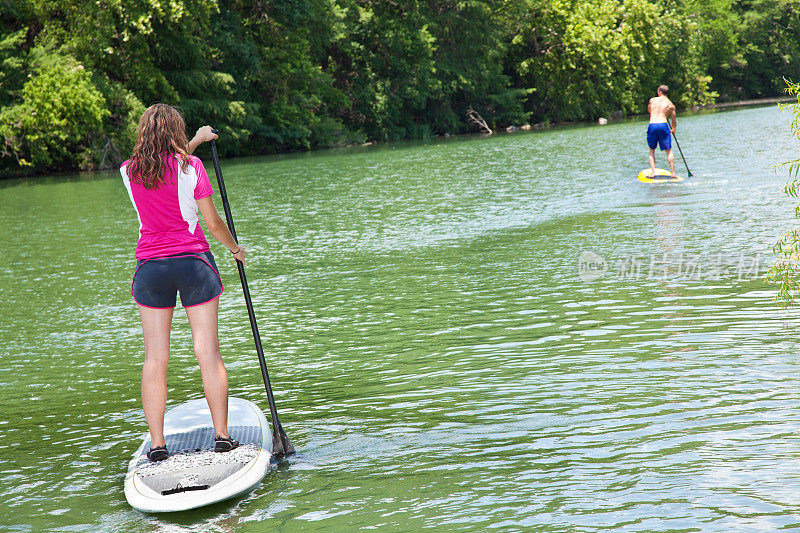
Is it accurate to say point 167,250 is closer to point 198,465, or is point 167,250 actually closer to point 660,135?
point 198,465

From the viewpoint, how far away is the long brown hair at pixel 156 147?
467 cm

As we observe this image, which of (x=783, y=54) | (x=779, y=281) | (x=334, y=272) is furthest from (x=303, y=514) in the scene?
(x=783, y=54)

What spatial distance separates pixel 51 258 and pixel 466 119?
45.3m

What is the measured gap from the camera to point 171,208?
15.6 ft

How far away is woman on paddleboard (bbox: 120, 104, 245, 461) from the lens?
15.4 feet

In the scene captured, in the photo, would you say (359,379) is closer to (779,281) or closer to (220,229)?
(220,229)

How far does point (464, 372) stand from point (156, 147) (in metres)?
3.03

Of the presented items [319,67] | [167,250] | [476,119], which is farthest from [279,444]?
[476,119]

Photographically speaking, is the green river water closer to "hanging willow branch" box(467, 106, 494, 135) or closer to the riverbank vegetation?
the riverbank vegetation

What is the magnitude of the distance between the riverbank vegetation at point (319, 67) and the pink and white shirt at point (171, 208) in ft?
97.6

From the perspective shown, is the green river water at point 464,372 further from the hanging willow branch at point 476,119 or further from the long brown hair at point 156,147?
the hanging willow branch at point 476,119

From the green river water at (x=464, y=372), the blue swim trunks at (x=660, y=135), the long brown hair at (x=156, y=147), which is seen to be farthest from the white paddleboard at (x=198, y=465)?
the blue swim trunks at (x=660, y=135)

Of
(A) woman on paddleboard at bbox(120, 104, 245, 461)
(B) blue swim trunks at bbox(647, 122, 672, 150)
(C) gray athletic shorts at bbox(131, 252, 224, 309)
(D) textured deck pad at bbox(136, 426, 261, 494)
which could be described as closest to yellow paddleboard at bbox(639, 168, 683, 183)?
(B) blue swim trunks at bbox(647, 122, 672, 150)

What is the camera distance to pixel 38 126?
3303 cm
